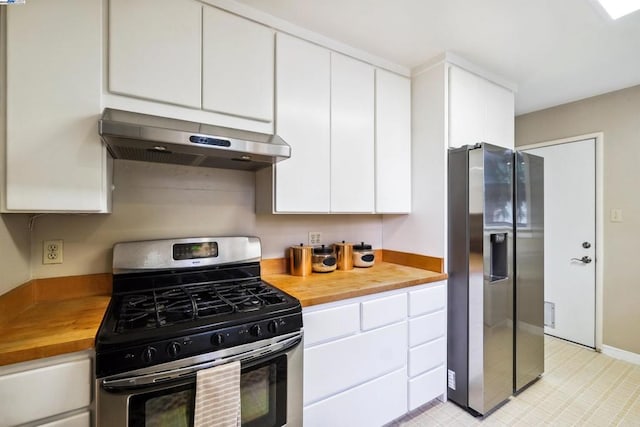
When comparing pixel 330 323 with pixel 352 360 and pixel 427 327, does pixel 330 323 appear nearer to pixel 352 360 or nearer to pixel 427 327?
pixel 352 360

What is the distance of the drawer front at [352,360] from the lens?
4.85 ft

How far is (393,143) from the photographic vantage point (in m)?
2.23

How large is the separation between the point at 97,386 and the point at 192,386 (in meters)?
0.30

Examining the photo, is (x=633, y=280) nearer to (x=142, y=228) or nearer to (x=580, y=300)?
(x=580, y=300)

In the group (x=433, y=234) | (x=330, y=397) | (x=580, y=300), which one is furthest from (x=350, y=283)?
(x=580, y=300)

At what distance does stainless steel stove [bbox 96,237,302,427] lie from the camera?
1.00 metres

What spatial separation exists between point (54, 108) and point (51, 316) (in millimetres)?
850

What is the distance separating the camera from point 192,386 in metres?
1.09

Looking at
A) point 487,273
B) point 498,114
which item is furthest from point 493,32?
point 487,273

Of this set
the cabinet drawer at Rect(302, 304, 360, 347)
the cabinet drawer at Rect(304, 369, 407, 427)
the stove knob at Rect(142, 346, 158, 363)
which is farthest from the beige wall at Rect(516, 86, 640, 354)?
the stove knob at Rect(142, 346, 158, 363)

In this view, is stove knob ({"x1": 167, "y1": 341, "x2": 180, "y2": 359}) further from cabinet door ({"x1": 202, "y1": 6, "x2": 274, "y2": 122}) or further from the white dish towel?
cabinet door ({"x1": 202, "y1": 6, "x2": 274, "y2": 122})

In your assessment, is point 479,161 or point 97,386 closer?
point 97,386

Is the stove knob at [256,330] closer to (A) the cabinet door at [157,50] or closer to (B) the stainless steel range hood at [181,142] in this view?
(B) the stainless steel range hood at [181,142]

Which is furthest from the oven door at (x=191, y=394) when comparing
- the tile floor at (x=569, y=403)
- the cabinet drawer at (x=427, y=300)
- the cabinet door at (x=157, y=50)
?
the cabinet door at (x=157, y=50)
